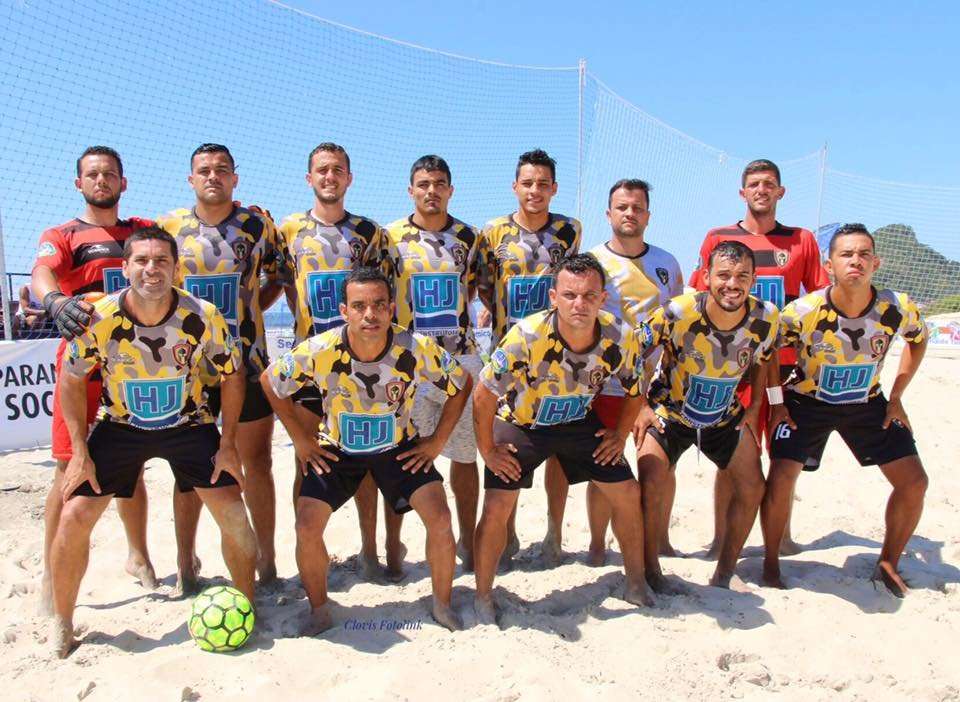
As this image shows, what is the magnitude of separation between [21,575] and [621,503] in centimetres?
328

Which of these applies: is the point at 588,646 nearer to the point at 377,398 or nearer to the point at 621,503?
the point at 621,503

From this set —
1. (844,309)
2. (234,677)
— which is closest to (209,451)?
(234,677)

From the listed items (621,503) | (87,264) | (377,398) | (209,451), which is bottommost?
(621,503)

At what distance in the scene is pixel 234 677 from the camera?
271 centimetres

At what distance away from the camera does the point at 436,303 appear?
3.84 metres

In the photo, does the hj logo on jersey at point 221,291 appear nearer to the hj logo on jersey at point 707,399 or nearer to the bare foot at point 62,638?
the bare foot at point 62,638

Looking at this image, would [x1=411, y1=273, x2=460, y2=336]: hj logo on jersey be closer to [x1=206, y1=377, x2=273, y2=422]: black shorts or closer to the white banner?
[x1=206, y1=377, x2=273, y2=422]: black shorts

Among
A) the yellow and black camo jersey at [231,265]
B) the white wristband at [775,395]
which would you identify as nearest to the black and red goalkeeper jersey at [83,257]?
the yellow and black camo jersey at [231,265]

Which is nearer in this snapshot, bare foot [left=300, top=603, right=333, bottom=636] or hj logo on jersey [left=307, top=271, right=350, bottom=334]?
bare foot [left=300, top=603, right=333, bottom=636]

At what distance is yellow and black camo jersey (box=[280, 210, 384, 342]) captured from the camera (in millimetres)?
3711

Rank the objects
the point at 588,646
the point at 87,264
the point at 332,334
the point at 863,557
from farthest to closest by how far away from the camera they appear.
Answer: the point at 863,557
the point at 87,264
the point at 332,334
the point at 588,646

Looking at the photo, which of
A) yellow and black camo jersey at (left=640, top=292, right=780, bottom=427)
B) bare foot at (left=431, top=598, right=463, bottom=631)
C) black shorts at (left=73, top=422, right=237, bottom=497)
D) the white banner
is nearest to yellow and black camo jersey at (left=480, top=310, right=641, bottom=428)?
yellow and black camo jersey at (left=640, top=292, right=780, bottom=427)

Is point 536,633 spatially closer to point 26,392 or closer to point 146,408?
point 146,408

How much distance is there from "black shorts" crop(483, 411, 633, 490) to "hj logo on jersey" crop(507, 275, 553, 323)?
0.72 metres
